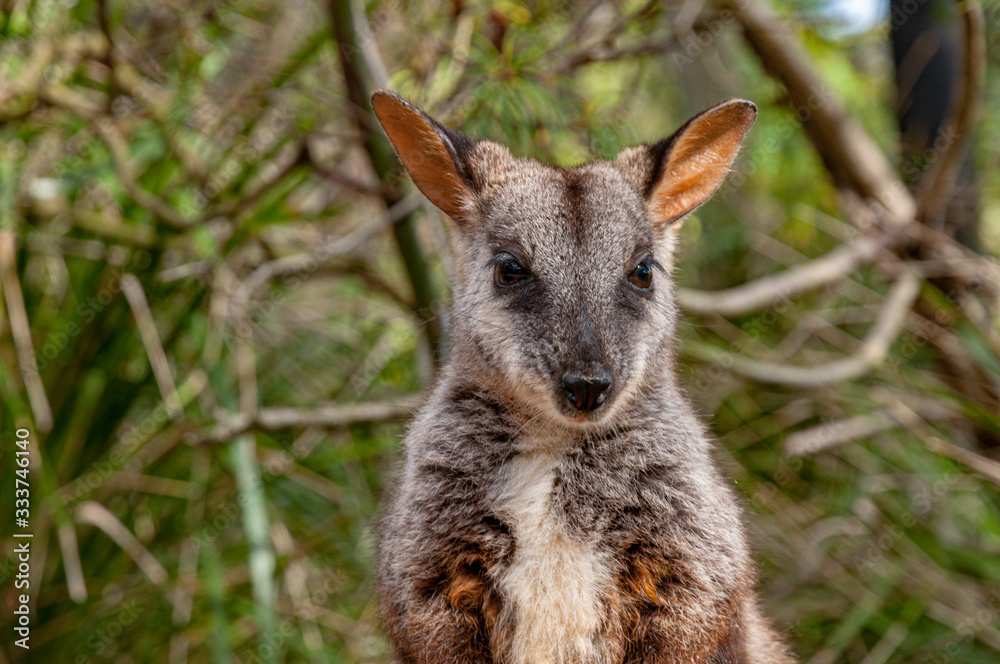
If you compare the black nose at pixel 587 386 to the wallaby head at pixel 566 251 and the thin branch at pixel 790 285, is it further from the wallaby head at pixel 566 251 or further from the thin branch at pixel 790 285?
the thin branch at pixel 790 285

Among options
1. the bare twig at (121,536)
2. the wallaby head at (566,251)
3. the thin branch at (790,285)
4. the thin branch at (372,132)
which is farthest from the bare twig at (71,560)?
the thin branch at (790,285)

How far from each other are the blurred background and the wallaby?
2.87 feet

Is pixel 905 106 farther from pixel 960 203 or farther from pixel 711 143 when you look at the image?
pixel 711 143

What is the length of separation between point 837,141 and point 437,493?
13.5ft

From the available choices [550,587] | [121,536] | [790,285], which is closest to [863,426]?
[790,285]

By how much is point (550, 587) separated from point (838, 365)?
288 centimetres

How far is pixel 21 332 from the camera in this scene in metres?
4.05

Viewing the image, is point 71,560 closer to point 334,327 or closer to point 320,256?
point 320,256

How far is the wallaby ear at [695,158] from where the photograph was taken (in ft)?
9.05

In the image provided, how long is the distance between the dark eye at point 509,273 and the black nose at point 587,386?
41 cm

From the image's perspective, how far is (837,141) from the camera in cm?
548

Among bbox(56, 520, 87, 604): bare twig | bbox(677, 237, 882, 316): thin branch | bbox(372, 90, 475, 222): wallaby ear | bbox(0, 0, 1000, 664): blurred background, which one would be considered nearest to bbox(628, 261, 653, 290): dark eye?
bbox(372, 90, 475, 222): wallaby ear

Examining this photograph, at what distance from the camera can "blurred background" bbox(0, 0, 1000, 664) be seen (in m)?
3.98

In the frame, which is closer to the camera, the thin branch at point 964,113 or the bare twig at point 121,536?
the thin branch at point 964,113
